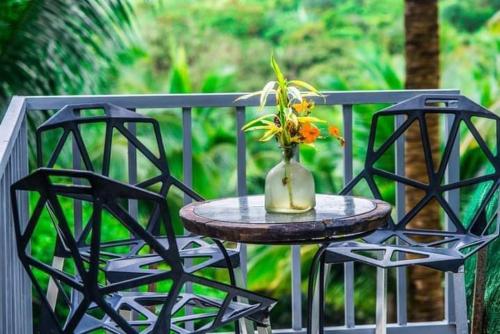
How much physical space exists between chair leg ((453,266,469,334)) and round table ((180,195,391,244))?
0.32 metres

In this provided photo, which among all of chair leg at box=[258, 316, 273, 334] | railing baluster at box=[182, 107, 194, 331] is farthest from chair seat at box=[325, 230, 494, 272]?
railing baluster at box=[182, 107, 194, 331]

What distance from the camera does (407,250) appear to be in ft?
9.70

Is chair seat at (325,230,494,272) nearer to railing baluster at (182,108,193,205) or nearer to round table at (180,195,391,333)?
round table at (180,195,391,333)

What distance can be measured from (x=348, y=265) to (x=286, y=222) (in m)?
0.98

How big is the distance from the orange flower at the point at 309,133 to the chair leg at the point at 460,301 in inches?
25.8

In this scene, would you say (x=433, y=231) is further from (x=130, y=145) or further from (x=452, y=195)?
(x=130, y=145)

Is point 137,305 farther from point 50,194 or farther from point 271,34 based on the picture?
point 271,34

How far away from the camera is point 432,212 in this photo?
7695mm

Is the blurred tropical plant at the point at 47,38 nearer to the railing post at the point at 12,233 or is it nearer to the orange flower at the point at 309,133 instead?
the railing post at the point at 12,233

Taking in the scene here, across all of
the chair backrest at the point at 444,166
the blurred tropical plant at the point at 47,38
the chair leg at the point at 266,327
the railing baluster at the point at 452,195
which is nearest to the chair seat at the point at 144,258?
the chair leg at the point at 266,327

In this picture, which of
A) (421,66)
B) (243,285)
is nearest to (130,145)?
(243,285)

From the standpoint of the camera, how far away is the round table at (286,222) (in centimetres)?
249

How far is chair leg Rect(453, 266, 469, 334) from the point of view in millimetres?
2850

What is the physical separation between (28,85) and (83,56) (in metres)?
0.54
